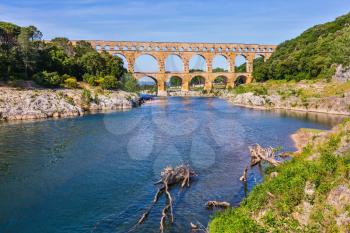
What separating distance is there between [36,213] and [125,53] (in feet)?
382

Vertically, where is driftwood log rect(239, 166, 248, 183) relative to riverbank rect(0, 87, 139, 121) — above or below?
below

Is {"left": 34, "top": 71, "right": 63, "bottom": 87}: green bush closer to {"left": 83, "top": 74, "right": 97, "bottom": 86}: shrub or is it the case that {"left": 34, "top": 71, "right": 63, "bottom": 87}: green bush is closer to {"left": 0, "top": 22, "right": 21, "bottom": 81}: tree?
{"left": 0, "top": 22, "right": 21, "bottom": 81}: tree

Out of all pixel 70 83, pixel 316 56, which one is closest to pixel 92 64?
pixel 70 83

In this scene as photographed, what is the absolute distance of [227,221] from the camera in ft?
51.7

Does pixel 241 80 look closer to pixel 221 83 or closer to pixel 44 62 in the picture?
pixel 221 83

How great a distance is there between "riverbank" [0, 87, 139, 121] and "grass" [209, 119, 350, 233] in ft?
156

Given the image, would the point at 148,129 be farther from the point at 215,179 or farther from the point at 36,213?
the point at 36,213

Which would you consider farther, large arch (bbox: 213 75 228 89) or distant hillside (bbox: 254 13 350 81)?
large arch (bbox: 213 75 228 89)

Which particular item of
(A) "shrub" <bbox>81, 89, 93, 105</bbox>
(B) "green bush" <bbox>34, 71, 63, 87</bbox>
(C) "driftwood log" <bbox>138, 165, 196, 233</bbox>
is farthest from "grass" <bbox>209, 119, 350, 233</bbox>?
(B) "green bush" <bbox>34, 71, 63, 87</bbox>

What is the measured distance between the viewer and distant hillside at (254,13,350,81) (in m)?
75.0

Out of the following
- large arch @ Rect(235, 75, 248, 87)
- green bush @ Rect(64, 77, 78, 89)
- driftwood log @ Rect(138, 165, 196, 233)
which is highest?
large arch @ Rect(235, 75, 248, 87)

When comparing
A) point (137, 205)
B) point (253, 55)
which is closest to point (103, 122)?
point (137, 205)

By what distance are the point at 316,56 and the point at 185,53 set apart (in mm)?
57397

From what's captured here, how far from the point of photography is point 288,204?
1511 centimetres
